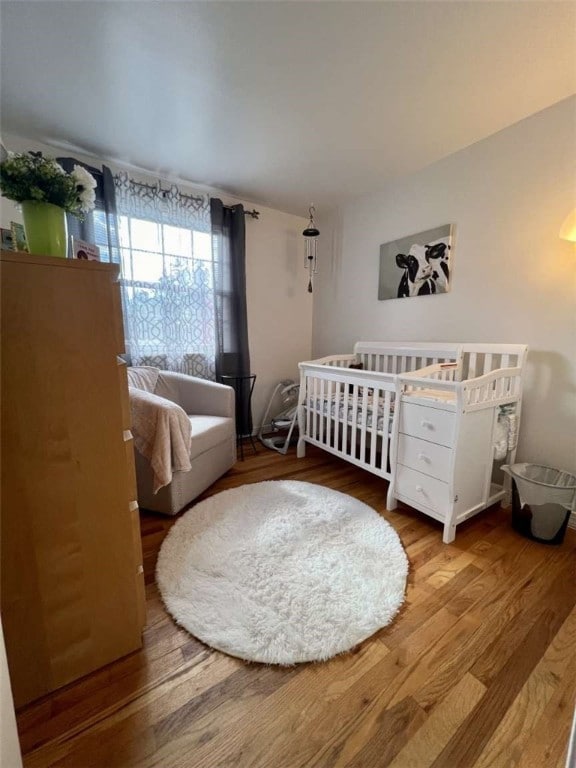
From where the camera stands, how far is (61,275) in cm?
81

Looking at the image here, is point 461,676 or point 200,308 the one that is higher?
point 200,308

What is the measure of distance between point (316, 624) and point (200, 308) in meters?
2.32

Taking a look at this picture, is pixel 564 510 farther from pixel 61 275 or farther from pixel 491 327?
pixel 61 275

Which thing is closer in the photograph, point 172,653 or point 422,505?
point 172,653

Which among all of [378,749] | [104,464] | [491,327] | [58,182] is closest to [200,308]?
[58,182]

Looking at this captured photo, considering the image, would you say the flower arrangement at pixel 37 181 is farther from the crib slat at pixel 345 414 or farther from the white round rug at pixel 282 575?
the crib slat at pixel 345 414

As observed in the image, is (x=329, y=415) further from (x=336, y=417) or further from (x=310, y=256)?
(x=310, y=256)

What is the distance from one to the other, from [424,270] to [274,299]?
4.66ft

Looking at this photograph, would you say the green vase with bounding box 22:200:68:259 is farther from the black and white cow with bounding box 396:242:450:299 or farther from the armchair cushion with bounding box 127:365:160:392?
the black and white cow with bounding box 396:242:450:299

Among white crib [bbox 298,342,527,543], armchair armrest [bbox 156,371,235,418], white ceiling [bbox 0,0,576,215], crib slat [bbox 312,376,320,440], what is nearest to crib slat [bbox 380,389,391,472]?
white crib [bbox 298,342,527,543]

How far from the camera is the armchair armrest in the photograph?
2314 mm

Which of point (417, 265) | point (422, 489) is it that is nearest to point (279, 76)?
point (417, 265)

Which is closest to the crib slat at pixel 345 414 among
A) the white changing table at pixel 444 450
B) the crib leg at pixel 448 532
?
the white changing table at pixel 444 450

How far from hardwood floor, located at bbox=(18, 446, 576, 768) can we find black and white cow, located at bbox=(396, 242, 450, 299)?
73.4 inches
